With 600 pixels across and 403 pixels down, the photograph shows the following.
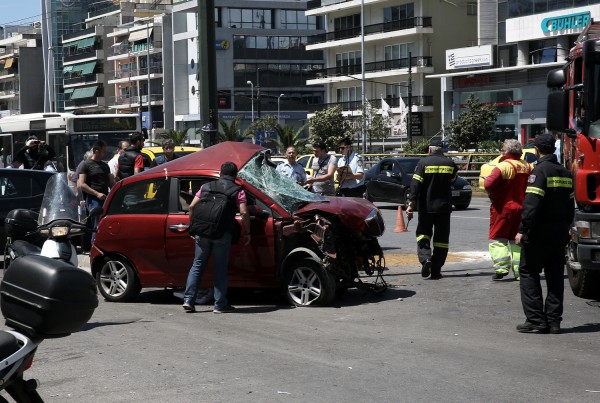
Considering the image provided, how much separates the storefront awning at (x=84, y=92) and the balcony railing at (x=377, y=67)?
140 ft

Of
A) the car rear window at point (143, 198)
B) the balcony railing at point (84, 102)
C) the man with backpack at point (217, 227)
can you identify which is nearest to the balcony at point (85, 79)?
the balcony railing at point (84, 102)

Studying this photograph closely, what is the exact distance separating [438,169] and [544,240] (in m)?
3.96

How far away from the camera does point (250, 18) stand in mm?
101625

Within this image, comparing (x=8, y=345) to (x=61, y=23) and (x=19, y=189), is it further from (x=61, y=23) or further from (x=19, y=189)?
(x=61, y=23)

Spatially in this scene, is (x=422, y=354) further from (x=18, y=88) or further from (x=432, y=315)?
(x=18, y=88)

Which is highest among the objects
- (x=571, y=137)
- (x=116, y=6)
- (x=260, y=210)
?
(x=116, y=6)

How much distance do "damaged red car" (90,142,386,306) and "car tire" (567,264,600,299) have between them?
2277 mm

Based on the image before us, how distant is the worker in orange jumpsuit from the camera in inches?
492

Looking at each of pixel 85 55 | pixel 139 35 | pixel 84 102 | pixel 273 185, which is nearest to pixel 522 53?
pixel 273 185

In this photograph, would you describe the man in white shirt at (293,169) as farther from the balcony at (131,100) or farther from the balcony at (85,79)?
the balcony at (85,79)

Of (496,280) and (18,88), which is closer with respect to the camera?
(496,280)

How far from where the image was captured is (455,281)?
12867 mm

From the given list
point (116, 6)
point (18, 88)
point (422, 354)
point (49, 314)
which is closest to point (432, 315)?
point (422, 354)

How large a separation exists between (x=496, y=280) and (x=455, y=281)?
52 centimetres
